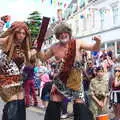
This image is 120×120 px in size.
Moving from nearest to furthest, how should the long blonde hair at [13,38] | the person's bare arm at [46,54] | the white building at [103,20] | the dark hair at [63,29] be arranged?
1. the long blonde hair at [13,38]
2. the dark hair at [63,29]
3. the person's bare arm at [46,54]
4. the white building at [103,20]

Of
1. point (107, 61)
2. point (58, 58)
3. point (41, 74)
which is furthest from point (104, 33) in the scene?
point (58, 58)

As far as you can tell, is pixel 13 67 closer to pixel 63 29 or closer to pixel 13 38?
pixel 13 38

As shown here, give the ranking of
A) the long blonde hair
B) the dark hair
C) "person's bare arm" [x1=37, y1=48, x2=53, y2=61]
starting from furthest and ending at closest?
"person's bare arm" [x1=37, y1=48, x2=53, y2=61], the dark hair, the long blonde hair

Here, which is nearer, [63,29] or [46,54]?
[63,29]

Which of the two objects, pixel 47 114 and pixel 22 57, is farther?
pixel 47 114

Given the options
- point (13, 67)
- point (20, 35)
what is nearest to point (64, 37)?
point (20, 35)

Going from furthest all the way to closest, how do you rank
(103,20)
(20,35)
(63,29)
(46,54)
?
(103,20) → (46,54) → (63,29) → (20,35)

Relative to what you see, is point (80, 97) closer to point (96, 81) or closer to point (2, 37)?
point (2, 37)

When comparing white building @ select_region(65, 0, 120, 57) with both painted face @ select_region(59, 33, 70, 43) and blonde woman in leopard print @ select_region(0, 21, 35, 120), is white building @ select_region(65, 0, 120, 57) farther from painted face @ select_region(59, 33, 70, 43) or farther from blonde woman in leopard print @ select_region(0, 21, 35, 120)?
blonde woman in leopard print @ select_region(0, 21, 35, 120)

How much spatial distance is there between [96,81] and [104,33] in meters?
19.9

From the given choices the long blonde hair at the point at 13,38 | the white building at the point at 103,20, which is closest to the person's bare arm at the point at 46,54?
the long blonde hair at the point at 13,38

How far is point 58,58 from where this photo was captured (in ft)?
19.6

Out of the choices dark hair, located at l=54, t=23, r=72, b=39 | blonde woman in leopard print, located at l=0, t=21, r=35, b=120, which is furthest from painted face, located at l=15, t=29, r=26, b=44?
dark hair, located at l=54, t=23, r=72, b=39

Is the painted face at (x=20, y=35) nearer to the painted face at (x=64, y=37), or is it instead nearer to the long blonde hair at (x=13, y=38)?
the long blonde hair at (x=13, y=38)
